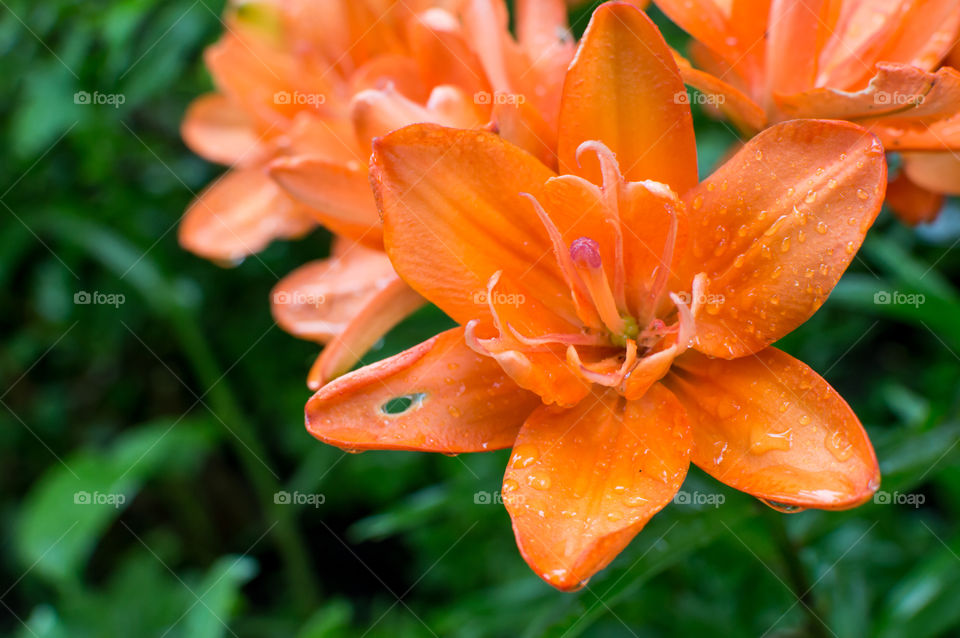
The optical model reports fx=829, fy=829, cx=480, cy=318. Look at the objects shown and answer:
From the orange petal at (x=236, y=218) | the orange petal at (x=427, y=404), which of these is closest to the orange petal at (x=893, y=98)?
the orange petal at (x=427, y=404)

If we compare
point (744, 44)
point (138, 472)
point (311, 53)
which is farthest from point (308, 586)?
point (744, 44)

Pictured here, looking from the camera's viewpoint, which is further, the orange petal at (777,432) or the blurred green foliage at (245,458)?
the blurred green foliage at (245,458)

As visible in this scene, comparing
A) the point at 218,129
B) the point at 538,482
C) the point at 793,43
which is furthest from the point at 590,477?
the point at 218,129

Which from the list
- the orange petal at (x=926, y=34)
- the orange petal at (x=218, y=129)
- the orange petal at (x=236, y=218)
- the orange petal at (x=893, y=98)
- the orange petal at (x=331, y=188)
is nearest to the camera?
Answer: the orange petal at (x=893, y=98)

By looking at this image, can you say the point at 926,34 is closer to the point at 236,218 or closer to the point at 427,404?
the point at 427,404

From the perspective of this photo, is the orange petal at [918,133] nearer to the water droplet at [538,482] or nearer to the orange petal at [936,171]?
the orange petal at [936,171]

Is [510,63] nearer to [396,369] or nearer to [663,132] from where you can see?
[663,132]
